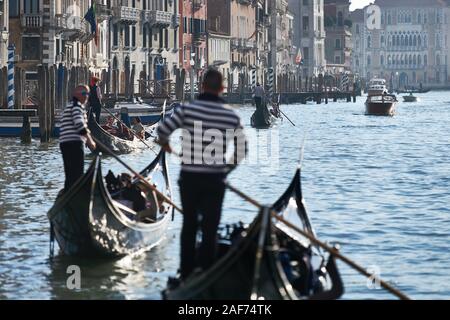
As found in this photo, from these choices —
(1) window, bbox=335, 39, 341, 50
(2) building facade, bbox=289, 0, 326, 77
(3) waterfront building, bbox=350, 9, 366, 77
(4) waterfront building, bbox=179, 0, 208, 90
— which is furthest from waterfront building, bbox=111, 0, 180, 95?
(3) waterfront building, bbox=350, 9, 366, 77

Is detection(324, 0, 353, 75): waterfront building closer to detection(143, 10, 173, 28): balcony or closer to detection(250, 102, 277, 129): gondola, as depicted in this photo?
detection(143, 10, 173, 28): balcony

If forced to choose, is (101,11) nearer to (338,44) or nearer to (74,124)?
(74,124)

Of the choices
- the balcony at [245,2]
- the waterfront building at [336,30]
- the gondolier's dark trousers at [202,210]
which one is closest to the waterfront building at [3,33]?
the gondolier's dark trousers at [202,210]

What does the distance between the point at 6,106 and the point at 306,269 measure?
56.8ft

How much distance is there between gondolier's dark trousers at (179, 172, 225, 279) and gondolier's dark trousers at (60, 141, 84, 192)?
9.32ft

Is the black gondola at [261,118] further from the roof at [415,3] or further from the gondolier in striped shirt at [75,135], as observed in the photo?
the roof at [415,3]

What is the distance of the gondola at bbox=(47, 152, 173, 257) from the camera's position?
863 centimetres

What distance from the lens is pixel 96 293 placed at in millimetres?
8188

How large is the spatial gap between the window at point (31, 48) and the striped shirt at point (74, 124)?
1008 inches

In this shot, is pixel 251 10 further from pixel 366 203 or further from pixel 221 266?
pixel 221 266

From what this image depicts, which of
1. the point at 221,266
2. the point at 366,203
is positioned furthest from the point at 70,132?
the point at 366,203

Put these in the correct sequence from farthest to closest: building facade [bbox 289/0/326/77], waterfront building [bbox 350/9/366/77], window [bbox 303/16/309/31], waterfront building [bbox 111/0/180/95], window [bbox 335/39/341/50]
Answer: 1. waterfront building [bbox 350/9/366/77]
2. window [bbox 335/39/341/50]
3. window [bbox 303/16/309/31]
4. building facade [bbox 289/0/326/77]
5. waterfront building [bbox 111/0/180/95]

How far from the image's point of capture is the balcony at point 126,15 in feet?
138

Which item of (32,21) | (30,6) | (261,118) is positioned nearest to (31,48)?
(32,21)
